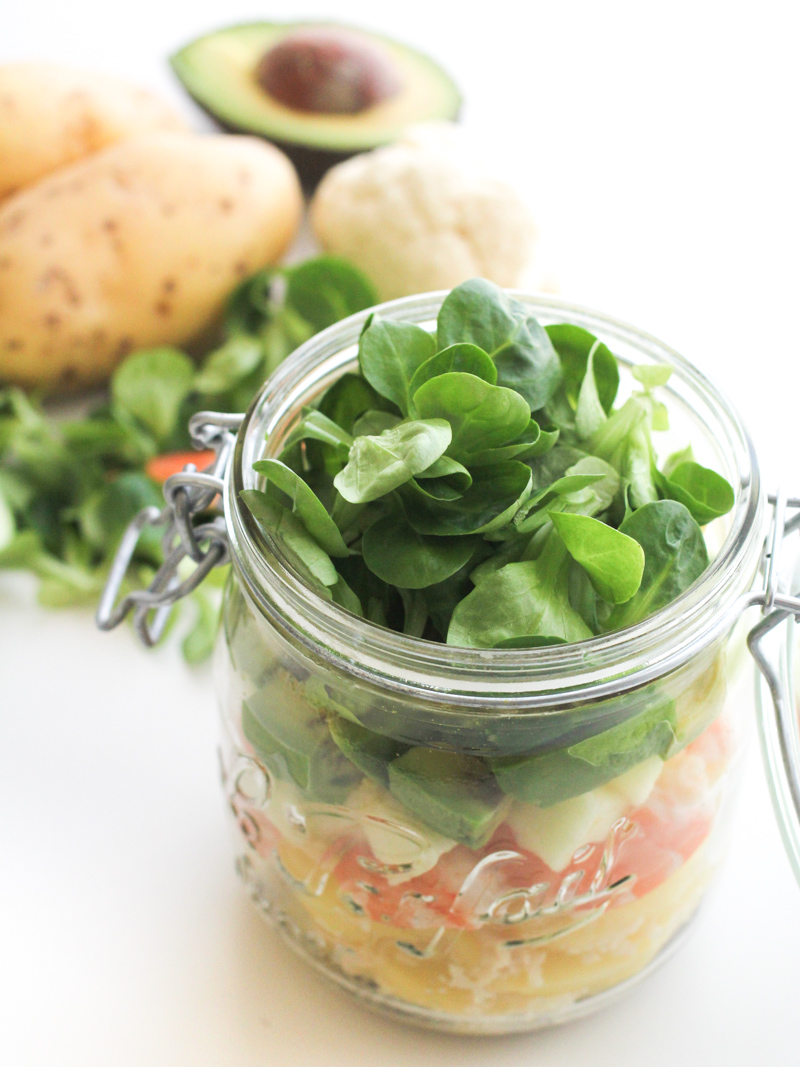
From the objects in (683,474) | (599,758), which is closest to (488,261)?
(683,474)

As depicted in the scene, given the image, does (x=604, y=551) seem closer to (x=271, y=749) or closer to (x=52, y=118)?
(x=271, y=749)

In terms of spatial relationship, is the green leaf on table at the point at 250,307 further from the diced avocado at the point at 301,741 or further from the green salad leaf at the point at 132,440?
the diced avocado at the point at 301,741

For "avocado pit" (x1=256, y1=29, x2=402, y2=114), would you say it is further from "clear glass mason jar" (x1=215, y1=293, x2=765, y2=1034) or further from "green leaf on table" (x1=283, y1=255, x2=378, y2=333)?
"clear glass mason jar" (x1=215, y1=293, x2=765, y2=1034)

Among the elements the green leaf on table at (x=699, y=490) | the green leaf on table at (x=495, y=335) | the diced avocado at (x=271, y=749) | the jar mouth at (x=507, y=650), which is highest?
the green leaf on table at (x=495, y=335)

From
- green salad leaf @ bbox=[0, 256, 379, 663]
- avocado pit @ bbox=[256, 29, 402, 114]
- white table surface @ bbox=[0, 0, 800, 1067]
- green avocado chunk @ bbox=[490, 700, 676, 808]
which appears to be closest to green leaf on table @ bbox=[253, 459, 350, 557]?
green avocado chunk @ bbox=[490, 700, 676, 808]

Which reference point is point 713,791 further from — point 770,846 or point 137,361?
point 137,361

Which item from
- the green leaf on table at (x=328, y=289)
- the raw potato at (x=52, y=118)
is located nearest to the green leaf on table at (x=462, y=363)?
the green leaf on table at (x=328, y=289)
